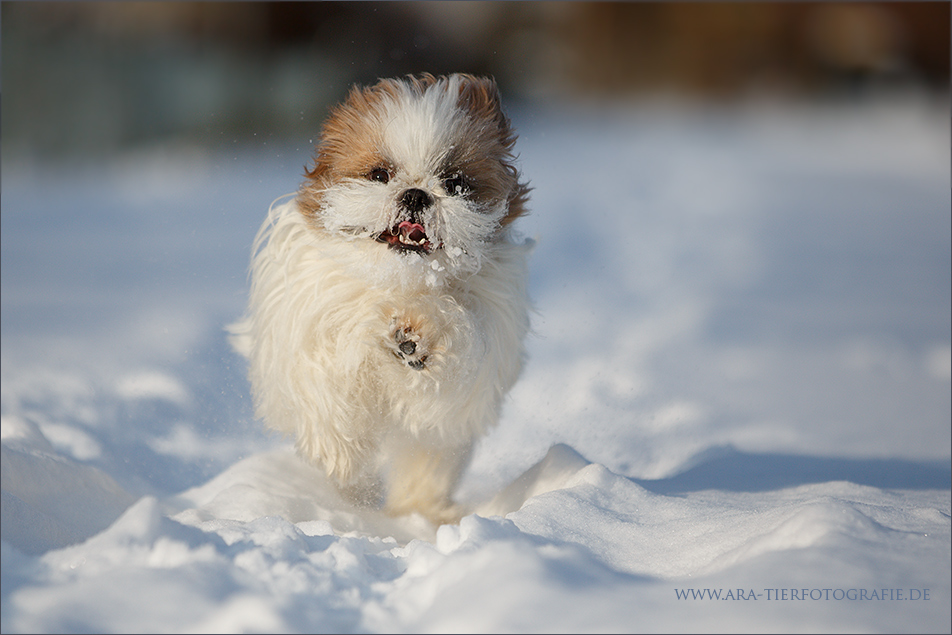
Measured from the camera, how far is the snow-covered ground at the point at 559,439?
136 centimetres

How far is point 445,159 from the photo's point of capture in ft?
7.25

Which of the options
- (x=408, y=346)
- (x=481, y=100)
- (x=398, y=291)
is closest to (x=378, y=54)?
(x=481, y=100)

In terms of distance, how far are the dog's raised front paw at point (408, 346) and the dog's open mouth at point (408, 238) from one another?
0.24 m

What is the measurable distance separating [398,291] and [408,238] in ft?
0.65

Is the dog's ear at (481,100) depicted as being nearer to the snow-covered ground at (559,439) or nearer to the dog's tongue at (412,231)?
the snow-covered ground at (559,439)

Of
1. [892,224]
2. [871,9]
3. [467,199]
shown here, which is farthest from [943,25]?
[467,199]

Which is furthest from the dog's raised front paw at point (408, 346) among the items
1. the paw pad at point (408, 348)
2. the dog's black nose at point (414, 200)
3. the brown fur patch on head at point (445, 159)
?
the brown fur patch on head at point (445, 159)

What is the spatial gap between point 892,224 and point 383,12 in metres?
5.63

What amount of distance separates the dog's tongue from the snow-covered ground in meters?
0.64

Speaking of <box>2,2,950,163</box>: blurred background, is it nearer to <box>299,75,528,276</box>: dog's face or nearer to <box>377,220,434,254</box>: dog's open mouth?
<box>299,75,528,276</box>: dog's face

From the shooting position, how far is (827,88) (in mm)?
13469

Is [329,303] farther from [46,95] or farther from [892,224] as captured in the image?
[46,95]

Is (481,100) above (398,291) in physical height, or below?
above

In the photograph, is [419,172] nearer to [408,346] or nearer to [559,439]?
[408,346]
